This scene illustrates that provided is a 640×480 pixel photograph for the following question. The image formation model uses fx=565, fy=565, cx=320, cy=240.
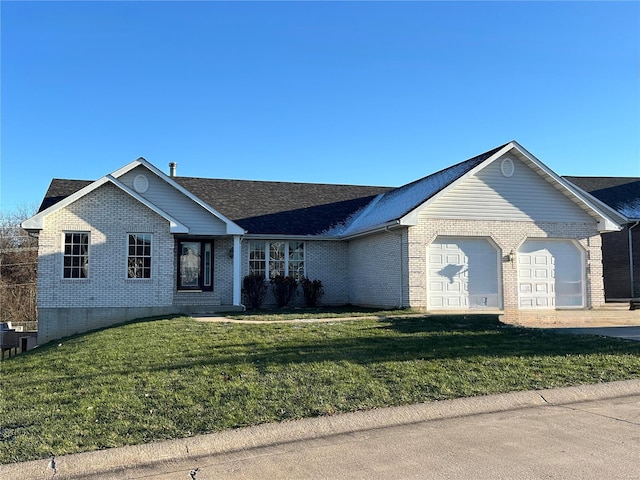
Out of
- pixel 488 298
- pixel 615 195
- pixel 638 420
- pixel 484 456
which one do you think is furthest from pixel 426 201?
pixel 615 195

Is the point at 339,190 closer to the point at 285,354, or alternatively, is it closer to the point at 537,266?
the point at 537,266

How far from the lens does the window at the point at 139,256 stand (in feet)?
58.1

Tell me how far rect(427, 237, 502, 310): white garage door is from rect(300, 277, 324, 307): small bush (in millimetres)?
5072

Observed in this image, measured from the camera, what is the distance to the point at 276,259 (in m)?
21.4

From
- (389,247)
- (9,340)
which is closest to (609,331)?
→ (389,247)

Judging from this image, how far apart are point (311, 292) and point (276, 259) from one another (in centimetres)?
185

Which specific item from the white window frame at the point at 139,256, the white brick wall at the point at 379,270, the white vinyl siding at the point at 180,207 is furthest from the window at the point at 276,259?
the white window frame at the point at 139,256

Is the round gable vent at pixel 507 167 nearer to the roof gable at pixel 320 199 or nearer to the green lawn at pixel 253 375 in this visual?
the roof gable at pixel 320 199

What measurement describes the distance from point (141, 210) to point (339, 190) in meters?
10.4

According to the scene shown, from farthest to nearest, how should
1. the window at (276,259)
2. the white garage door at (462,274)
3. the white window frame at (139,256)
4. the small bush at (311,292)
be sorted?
the window at (276,259)
the small bush at (311,292)
the white window frame at (139,256)
the white garage door at (462,274)

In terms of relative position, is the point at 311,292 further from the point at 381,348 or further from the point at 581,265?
the point at 381,348

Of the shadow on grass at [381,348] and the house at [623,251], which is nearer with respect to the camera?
the shadow on grass at [381,348]

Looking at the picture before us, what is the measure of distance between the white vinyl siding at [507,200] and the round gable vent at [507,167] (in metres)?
0.10

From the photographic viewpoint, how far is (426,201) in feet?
56.4
